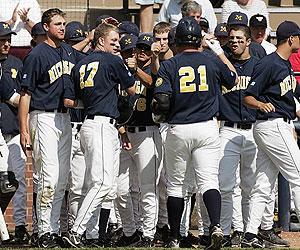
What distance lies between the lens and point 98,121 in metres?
9.94

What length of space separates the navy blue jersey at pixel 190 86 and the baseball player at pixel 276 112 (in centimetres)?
54

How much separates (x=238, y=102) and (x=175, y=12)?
8.87ft

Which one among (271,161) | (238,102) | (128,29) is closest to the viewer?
(271,161)

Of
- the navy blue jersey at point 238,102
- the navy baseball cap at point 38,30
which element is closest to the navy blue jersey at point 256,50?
the navy blue jersey at point 238,102

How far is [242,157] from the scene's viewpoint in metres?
10.8

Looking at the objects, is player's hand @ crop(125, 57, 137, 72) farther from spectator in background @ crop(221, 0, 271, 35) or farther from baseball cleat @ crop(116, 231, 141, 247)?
spectator in background @ crop(221, 0, 271, 35)

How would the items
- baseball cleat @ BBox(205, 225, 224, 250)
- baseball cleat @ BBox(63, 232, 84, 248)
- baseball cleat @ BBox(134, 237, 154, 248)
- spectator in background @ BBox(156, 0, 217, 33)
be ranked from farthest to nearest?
1. spectator in background @ BBox(156, 0, 217, 33)
2. baseball cleat @ BBox(134, 237, 154, 248)
3. baseball cleat @ BBox(63, 232, 84, 248)
4. baseball cleat @ BBox(205, 225, 224, 250)

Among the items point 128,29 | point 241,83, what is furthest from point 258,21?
point 128,29

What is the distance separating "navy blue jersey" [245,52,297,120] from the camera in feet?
33.2

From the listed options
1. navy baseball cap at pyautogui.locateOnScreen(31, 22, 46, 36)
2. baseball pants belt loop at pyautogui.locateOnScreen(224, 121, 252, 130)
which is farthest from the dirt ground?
navy baseball cap at pyautogui.locateOnScreen(31, 22, 46, 36)

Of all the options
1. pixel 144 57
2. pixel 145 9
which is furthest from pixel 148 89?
pixel 145 9

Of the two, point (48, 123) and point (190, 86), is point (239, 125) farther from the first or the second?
point (48, 123)

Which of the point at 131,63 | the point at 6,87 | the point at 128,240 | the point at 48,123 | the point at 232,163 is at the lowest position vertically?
the point at 128,240

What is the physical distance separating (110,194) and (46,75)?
136cm
